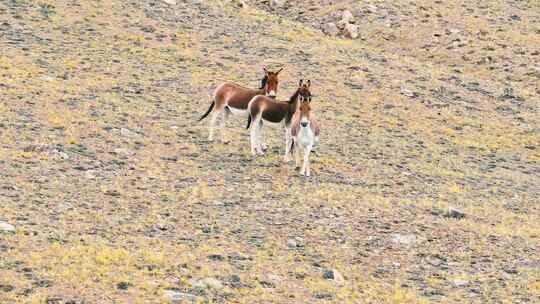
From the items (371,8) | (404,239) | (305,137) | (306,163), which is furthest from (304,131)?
(371,8)

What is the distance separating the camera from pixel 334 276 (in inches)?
518

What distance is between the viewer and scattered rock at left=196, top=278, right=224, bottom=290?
12.2 metres

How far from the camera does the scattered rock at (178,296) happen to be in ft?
37.6

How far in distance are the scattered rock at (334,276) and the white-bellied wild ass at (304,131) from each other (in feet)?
19.5

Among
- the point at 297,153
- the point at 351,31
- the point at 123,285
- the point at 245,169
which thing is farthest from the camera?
the point at 351,31

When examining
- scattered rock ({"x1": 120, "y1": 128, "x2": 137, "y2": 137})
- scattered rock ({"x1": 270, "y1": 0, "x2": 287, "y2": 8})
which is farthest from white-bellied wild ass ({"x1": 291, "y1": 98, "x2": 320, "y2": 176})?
scattered rock ({"x1": 270, "y1": 0, "x2": 287, "y2": 8})

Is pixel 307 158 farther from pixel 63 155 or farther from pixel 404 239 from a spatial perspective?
pixel 63 155

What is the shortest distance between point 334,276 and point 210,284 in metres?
2.15

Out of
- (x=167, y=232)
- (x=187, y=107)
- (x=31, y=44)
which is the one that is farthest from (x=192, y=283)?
(x=31, y=44)

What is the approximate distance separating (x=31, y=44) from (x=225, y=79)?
7348mm

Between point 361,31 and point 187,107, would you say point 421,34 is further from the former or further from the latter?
point 187,107

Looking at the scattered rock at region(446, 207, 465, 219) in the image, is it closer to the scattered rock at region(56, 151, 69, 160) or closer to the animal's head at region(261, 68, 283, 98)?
the animal's head at region(261, 68, 283, 98)

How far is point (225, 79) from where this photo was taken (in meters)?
30.1

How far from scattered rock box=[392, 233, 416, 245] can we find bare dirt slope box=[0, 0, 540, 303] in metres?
0.05
